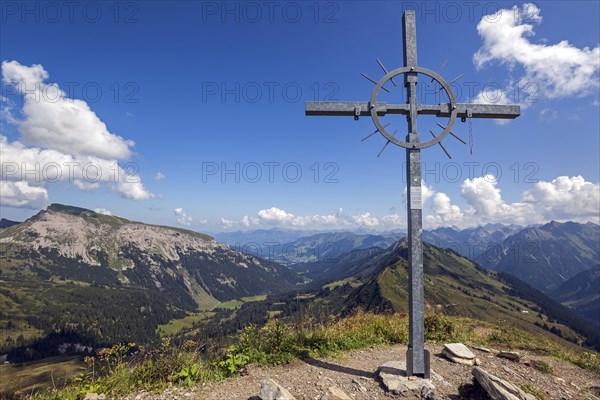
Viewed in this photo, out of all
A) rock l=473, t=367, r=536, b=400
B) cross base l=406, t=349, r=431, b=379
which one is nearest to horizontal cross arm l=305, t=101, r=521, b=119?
cross base l=406, t=349, r=431, b=379

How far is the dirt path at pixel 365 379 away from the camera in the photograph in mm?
8156

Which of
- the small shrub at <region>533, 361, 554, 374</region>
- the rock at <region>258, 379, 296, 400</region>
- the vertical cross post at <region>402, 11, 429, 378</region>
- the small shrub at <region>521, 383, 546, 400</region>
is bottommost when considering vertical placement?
the small shrub at <region>533, 361, 554, 374</region>

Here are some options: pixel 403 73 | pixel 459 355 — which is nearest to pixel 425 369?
pixel 459 355

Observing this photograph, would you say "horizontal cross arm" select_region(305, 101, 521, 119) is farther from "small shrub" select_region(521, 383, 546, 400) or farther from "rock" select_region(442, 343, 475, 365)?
"small shrub" select_region(521, 383, 546, 400)

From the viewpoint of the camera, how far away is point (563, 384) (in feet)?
32.1

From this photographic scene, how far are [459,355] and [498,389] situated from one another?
11.1 feet

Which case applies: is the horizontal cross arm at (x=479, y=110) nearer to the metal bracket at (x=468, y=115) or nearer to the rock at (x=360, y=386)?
the metal bracket at (x=468, y=115)

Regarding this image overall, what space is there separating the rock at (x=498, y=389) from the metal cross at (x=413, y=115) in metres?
1.63

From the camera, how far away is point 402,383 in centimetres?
873

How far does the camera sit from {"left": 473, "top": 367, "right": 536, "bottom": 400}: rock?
7.52 m

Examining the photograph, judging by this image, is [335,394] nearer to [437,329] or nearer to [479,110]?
[437,329]

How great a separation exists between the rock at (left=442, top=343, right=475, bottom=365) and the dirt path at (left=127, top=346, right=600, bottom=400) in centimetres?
26

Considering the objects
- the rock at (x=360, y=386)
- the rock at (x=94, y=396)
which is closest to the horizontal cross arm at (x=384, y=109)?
the rock at (x=360, y=386)

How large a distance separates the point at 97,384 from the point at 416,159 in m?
11.0
